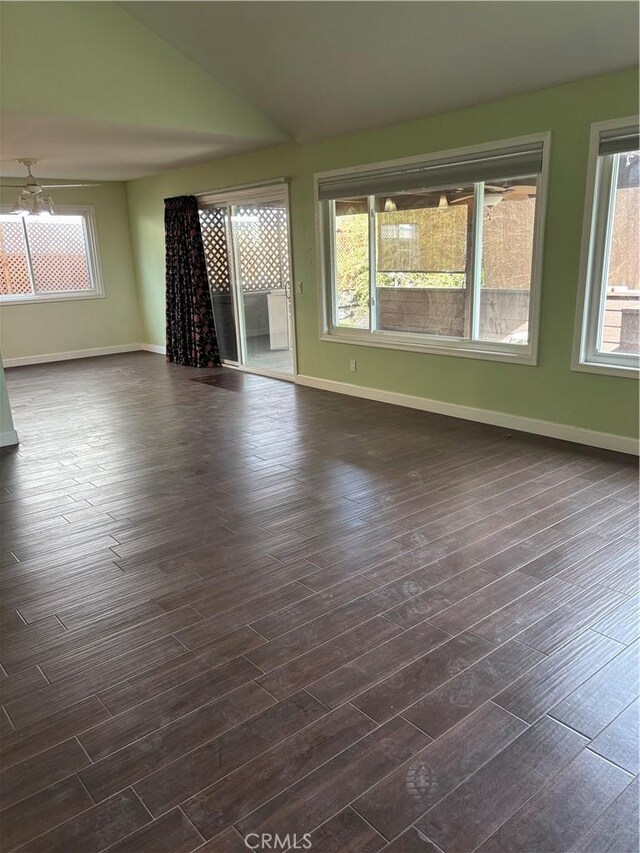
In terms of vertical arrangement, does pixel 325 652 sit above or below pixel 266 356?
below

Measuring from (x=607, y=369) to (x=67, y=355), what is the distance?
720 centimetres

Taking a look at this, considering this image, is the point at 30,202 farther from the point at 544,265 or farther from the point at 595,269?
the point at 595,269

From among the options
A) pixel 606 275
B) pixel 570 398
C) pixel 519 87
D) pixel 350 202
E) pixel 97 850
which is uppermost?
pixel 519 87

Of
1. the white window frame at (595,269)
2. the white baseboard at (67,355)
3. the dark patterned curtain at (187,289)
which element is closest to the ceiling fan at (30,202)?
the dark patterned curtain at (187,289)

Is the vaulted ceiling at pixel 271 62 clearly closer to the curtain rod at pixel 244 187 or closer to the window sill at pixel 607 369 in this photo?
the curtain rod at pixel 244 187

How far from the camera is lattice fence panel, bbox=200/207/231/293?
731 centimetres

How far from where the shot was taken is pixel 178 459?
430 centimetres

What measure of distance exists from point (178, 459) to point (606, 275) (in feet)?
10.3

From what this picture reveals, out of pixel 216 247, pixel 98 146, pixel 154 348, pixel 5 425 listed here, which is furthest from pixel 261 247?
pixel 5 425

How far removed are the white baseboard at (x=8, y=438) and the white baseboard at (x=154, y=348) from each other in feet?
13.7

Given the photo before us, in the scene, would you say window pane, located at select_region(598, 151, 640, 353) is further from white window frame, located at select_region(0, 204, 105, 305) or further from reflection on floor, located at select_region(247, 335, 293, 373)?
white window frame, located at select_region(0, 204, 105, 305)

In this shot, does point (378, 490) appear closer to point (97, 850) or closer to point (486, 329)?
point (486, 329)

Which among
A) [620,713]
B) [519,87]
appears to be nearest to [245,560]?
[620,713]

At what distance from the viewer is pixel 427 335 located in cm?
526
